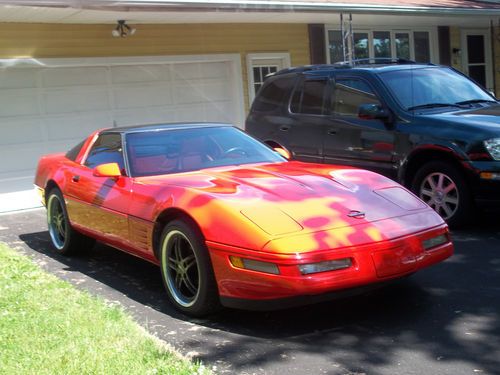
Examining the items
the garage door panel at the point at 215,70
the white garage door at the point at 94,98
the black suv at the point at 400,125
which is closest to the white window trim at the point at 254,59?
the white garage door at the point at 94,98

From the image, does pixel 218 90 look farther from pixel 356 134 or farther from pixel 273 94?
pixel 356 134

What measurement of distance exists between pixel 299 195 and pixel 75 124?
744cm

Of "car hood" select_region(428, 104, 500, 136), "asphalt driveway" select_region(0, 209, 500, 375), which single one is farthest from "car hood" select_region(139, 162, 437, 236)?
"car hood" select_region(428, 104, 500, 136)

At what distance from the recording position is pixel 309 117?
25.8 feet

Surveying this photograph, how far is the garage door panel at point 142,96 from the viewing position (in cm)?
1127

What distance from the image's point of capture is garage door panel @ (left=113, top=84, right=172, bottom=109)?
11.3 metres

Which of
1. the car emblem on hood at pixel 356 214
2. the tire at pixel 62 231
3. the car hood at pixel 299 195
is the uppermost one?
the car hood at pixel 299 195

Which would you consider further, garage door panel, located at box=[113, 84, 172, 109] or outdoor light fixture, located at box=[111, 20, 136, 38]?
garage door panel, located at box=[113, 84, 172, 109]

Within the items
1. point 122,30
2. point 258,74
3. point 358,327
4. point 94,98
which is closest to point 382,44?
point 258,74

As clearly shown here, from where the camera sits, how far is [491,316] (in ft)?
13.5

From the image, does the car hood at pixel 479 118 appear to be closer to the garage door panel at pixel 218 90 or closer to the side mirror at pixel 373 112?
the side mirror at pixel 373 112

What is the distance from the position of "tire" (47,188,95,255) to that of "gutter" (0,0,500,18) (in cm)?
337

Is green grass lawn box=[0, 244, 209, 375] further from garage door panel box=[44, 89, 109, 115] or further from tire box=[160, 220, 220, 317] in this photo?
garage door panel box=[44, 89, 109, 115]

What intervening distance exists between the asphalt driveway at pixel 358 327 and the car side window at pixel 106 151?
103 centimetres
